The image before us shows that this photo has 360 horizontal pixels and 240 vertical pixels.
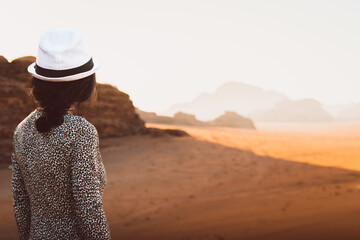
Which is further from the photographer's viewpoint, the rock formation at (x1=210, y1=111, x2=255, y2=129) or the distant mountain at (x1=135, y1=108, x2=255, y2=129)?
the rock formation at (x1=210, y1=111, x2=255, y2=129)

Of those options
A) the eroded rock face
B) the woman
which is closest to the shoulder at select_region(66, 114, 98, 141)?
the woman

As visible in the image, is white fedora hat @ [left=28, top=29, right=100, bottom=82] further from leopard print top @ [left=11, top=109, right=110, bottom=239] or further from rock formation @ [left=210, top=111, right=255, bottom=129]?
rock formation @ [left=210, top=111, right=255, bottom=129]

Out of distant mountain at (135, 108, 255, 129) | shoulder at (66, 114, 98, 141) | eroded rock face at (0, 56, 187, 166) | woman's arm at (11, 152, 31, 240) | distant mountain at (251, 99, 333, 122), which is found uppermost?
shoulder at (66, 114, 98, 141)

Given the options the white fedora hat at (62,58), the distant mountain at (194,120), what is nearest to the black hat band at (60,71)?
the white fedora hat at (62,58)

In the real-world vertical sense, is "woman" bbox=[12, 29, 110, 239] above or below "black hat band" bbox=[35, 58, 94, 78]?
below

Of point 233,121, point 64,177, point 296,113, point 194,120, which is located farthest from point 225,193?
point 296,113

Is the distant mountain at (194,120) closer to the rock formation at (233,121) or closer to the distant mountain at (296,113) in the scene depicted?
the rock formation at (233,121)

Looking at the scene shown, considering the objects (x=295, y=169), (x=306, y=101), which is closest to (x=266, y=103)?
(x=306, y=101)

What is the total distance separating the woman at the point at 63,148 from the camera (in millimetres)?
1357

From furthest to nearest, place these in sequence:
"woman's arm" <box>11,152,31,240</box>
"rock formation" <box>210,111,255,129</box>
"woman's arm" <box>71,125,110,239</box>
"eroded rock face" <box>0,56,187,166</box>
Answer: "rock formation" <box>210,111,255,129</box>, "eroded rock face" <box>0,56,187,166</box>, "woman's arm" <box>11,152,31,240</box>, "woman's arm" <box>71,125,110,239</box>

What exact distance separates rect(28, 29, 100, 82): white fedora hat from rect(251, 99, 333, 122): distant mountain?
8976 centimetres

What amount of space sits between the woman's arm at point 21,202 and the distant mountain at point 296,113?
294 ft

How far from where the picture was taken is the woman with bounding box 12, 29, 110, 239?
1357 millimetres

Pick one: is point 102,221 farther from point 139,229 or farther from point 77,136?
point 139,229
